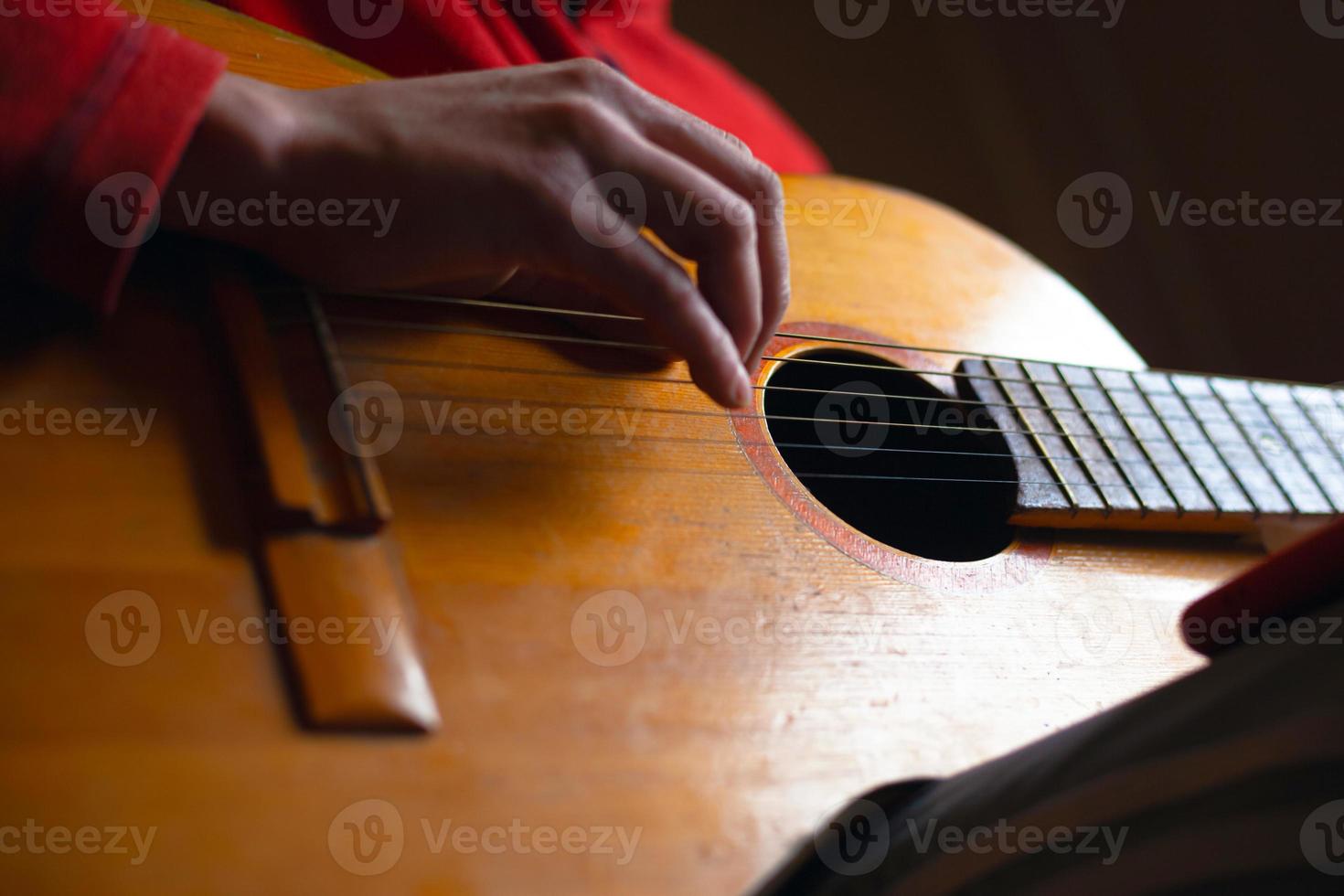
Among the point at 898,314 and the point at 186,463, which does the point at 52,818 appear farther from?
the point at 898,314

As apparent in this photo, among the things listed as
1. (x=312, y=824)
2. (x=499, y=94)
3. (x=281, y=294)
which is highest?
(x=499, y=94)

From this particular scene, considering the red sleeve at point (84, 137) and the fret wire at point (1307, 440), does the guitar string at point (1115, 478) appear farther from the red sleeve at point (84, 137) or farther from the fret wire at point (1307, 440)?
the red sleeve at point (84, 137)

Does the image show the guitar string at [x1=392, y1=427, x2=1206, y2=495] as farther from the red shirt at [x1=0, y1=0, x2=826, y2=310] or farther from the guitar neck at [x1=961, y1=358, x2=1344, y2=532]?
the red shirt at [x1=0, y1=0, x2=826, y2=310]

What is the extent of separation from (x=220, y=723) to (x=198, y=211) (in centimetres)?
25

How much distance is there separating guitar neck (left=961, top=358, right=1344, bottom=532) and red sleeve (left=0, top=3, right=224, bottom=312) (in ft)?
1.77

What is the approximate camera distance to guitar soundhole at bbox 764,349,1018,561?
69cm

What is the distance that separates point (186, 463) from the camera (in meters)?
0.44

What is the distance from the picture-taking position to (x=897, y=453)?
738 mm

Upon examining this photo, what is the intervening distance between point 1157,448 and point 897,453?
0.67 ft

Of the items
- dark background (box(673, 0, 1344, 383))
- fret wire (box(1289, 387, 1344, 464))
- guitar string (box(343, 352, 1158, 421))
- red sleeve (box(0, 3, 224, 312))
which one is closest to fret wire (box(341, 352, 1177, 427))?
guitar string (box(343, 352, 1158, 421))

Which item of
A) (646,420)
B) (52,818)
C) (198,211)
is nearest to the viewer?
(52,818)

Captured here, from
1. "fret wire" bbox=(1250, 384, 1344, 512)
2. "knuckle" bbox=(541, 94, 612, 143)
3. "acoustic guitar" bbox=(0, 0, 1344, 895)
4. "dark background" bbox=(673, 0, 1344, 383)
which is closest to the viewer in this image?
"acoustic guitar" bbox=(0, 0, 1344, 895)

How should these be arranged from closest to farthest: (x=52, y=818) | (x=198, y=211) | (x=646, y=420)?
(x=52, y=818) → (x=198, y=211) → (x=646, y=420)

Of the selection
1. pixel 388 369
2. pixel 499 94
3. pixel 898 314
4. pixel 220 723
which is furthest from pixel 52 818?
pixel 898 314
